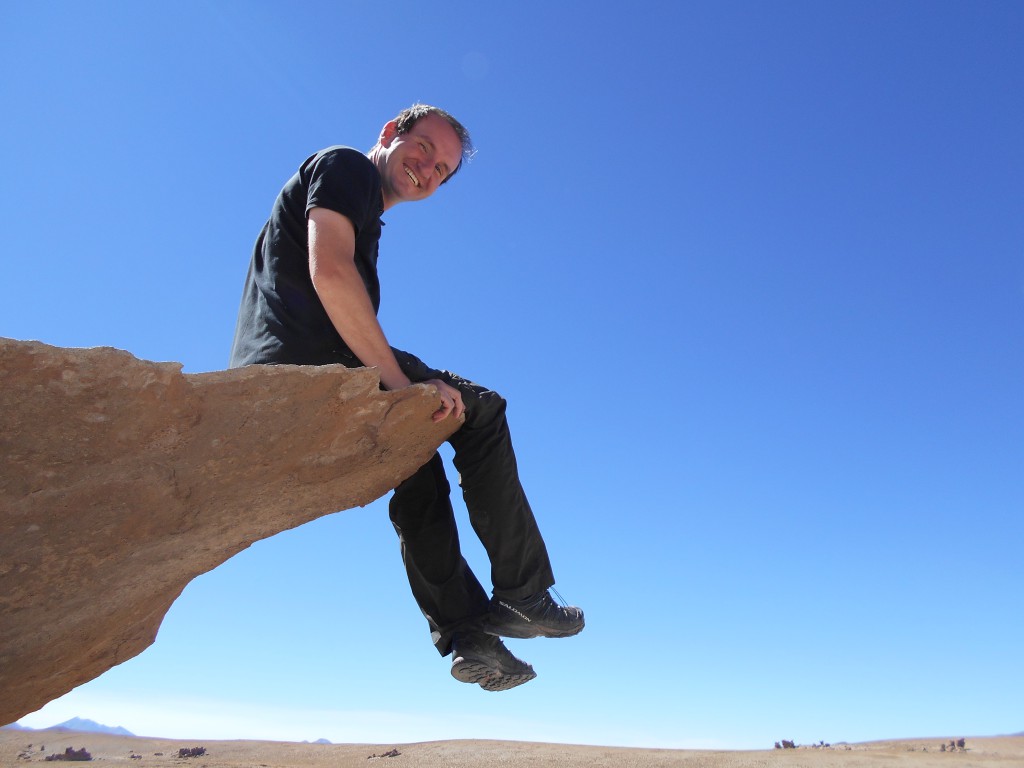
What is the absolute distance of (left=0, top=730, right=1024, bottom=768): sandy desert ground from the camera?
1005 centimetres

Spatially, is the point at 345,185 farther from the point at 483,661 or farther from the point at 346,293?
the point at 483,661

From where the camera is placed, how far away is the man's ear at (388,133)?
12.3ft

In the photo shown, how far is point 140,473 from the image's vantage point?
2.72 meters

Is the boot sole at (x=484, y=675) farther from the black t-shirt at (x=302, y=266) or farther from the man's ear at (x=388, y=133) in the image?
the man's ear at (x=388, y=133)

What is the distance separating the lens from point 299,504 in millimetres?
3281

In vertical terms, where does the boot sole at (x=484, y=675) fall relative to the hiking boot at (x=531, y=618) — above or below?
below

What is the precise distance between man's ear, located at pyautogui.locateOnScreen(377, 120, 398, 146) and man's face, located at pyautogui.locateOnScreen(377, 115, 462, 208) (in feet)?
0.20

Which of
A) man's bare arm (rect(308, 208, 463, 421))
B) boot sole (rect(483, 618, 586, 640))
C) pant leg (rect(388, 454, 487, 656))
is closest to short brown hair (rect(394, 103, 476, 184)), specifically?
man's bare arm (rect(308, 208, 463, 421))

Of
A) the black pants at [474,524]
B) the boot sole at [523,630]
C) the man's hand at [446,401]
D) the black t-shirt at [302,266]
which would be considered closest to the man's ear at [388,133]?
the black t-shirt at [302,266]

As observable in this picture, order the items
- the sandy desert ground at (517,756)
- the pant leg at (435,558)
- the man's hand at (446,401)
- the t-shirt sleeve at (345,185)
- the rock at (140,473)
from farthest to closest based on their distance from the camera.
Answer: the sandy desert ground at (517,756)
the pant leg at (435,558)
the man's hand at (446,401)
the t-shirt sleeve at (345,185)
the rock at (140,473)

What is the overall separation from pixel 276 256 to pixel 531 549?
1846 mm

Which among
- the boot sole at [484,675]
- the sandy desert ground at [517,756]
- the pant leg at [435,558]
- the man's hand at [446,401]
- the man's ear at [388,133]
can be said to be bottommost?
the sandy desert ground at [517,756]

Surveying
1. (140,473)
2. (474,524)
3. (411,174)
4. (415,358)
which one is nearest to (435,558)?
(474,524)

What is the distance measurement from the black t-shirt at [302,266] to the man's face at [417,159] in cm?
25
